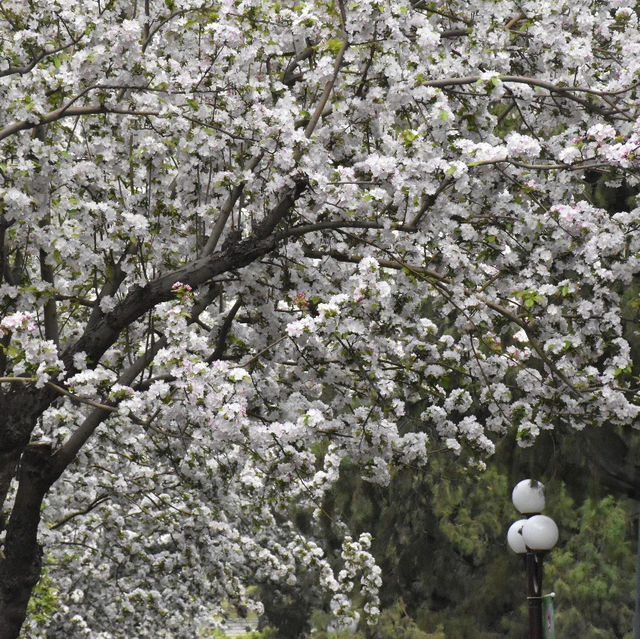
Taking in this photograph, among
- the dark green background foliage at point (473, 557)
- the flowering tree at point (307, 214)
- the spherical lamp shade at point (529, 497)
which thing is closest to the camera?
the flowering tree at point (307, 214)

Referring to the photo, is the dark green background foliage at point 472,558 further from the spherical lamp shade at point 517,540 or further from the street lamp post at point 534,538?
the street lamp post at point 534,538

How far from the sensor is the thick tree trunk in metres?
7.90

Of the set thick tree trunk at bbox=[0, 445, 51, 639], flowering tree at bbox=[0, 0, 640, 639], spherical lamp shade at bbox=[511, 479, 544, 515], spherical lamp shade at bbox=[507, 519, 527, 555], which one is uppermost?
flowering tree at bbox=[0, 0, 640, 639]

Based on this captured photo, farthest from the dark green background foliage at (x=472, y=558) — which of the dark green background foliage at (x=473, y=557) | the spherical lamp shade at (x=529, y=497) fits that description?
the spherical lamp shade at (x=529, y=497)

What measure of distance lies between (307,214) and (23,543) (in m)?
3.15

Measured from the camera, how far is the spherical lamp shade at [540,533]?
27.4ft

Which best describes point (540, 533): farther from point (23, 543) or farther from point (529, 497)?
point (23, 543)

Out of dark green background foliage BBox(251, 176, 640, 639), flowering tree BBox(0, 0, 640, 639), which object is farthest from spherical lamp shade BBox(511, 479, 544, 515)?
dark green background foliage BBox(251, 176, 640, 639)

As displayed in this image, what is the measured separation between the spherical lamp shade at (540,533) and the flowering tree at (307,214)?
634 millimetres

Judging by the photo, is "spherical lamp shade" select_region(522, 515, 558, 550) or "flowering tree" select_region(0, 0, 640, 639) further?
"spherical lamp shade" select_region(522, 515, 558, 550)

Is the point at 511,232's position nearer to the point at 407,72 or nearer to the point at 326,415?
the point at 407,72

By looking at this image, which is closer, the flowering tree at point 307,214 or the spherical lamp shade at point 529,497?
the flowering tree at point 307,214

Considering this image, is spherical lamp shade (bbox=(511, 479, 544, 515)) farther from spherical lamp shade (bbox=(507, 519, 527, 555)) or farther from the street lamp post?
spherical lamp shade (bbox=(507, 519, 527, 555))

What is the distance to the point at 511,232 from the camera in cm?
743
